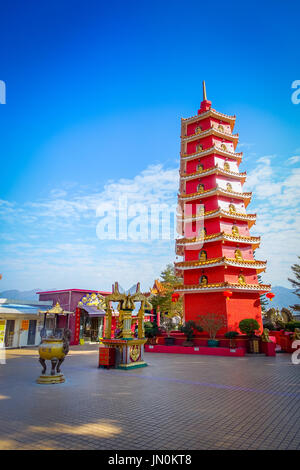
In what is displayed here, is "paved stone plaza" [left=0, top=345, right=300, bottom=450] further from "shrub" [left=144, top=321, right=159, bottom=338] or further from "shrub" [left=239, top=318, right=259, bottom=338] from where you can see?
"shrub" [left=144, top=321, right=159, bottom=338]

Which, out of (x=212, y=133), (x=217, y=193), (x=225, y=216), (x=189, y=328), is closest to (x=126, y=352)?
(x=189, y=328)

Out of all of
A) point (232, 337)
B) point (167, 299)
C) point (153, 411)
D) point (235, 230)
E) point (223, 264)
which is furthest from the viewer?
point (167, 299)

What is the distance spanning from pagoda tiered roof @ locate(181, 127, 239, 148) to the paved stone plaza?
823 inches

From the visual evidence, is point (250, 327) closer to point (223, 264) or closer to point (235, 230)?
point (223, 264)

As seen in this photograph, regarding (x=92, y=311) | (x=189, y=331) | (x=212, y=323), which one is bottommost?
(x=189, y=331)

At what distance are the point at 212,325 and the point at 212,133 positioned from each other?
662 inches

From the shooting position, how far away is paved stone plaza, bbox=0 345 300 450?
15.3 feet

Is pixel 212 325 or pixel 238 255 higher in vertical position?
pixel 238 255

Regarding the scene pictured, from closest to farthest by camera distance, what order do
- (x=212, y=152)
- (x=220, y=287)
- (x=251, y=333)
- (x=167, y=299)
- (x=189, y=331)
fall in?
(x=251, y=333), (x=189, y=331), (x=220, y=287), (x=212, y=152), (x=167, y=299)

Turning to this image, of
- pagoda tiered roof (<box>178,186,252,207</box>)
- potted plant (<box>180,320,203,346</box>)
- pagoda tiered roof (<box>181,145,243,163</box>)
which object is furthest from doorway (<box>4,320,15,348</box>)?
pagoda tiered roof (<box>181,145,243,163</box>)

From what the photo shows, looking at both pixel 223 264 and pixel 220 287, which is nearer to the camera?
pixel 220 287

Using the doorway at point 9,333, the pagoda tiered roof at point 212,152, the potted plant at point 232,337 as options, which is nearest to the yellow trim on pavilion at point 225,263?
the potted plant at point 232,337

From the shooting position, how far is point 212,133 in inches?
1013
